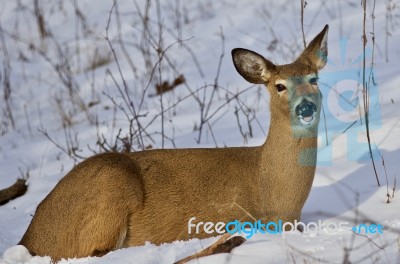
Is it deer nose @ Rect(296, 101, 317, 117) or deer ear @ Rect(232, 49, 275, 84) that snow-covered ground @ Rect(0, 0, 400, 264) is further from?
deer ear @ Rect(232, 49, 275, 84)

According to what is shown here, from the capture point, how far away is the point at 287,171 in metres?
5.28

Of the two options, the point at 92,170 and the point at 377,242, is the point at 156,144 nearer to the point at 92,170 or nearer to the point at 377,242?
the point at 92,170

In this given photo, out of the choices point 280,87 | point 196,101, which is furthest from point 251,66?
point 196,101

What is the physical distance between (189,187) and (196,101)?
375 centimetres

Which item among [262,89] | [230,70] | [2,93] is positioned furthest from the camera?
[2,93]

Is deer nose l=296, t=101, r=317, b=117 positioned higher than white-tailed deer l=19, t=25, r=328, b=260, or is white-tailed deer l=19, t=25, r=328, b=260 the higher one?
deer nose l=296, t=101, r=317, b=117

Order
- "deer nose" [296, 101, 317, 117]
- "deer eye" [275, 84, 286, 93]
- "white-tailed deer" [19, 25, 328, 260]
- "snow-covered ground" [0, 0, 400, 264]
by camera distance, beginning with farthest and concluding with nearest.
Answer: "deer eye" [275, 84, 286, 93] < "white-tailed deer" [19, 25, 328, 260] < "deer nose" [296, 101, 317, 117] < "snow-covered ground" [0, 0, 400, 264]

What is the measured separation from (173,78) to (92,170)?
4711 mm

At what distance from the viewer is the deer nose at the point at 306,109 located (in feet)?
16.5

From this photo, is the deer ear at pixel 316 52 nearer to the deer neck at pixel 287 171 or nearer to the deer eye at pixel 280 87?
the deer eye at pixel 280 87

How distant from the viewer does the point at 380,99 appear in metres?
7.39

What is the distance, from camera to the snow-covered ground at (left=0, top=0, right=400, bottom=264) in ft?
15.6

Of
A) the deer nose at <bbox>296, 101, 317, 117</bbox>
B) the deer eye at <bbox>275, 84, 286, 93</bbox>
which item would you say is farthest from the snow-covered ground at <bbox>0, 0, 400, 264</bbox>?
the deer eye at <bbox>275, 84, 286, 93</bbox>

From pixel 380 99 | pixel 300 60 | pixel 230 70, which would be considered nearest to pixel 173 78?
pixel 230 70
